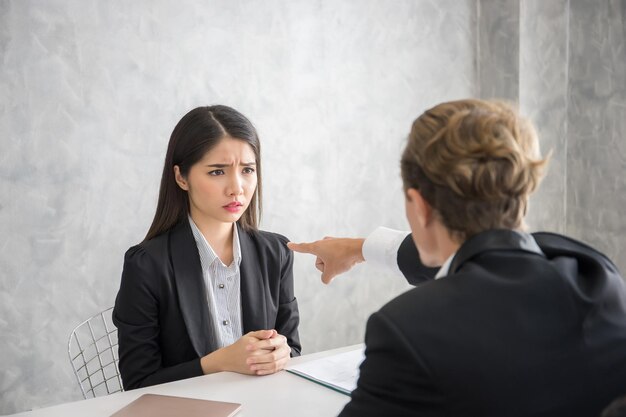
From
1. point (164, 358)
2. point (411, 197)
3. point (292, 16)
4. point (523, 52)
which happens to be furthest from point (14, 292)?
point (523, 52)

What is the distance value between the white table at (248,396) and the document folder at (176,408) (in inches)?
1.7

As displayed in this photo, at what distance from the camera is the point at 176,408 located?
1.47m

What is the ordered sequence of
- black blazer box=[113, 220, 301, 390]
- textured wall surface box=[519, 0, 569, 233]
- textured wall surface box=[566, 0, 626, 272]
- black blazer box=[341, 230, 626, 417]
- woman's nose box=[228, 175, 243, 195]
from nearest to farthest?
black blazer box=[341, 230, 626, 417] < black blazer box=[113, 220, 301, 390] < woman's nose box=[228, 175, 243, 195] < textured wall surface box=[566, 0, 626, 272] < textured wall surface box=[519, 0, 569, 233]

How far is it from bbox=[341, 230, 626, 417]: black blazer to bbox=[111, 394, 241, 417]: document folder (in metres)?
0.49

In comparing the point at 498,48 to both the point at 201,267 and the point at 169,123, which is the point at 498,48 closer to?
the point at 169,123

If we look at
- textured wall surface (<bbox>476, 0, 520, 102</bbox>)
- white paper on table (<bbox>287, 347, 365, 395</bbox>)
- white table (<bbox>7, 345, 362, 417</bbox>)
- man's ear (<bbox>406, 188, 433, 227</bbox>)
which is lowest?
white paper on table (<bbox>287, 347, 365, 395</bbox>)

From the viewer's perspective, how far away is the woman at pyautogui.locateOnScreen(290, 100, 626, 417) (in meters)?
0.95

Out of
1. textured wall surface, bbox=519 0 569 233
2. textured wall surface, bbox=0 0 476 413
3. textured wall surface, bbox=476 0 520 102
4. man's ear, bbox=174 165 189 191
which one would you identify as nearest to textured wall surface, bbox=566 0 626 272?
textured wall surface, bbox=519 0 569 233

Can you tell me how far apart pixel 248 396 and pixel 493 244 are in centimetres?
79

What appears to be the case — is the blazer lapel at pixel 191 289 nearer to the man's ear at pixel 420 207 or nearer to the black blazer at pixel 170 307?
the black blazer at pixel 170 307

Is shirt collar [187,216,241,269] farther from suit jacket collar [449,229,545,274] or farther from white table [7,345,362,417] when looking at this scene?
suit jacket collar [449,229,545,274]

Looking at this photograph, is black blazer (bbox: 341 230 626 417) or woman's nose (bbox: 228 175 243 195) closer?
black blazer (bbox: 341 230 626 417)

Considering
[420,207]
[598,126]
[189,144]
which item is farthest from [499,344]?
[598,126]

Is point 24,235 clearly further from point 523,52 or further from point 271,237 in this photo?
point 523,52
